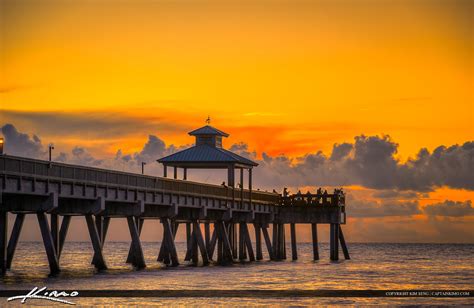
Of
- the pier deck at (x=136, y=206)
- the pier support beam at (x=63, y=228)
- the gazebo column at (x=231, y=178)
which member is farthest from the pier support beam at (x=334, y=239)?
the pier support beam at (x=63, y=228)

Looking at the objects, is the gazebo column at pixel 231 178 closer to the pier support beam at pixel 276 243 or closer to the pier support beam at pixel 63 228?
the pier support beam at pixel 276 243

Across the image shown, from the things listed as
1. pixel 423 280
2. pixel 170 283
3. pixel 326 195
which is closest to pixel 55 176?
pixel 170 283

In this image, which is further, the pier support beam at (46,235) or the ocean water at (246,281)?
the pier support beam at (46,235)

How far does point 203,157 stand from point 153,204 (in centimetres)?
1904

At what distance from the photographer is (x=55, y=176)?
56.4 meters

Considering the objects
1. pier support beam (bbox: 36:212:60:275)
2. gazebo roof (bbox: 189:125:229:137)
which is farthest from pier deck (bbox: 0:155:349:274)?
gazebo roof (bbox: 189:125:229:137)

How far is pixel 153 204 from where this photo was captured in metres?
69.6

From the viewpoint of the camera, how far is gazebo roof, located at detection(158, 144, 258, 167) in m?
87.9

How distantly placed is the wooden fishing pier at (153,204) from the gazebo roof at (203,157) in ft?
0.27

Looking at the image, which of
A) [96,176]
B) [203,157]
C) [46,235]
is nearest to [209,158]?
[203,157]

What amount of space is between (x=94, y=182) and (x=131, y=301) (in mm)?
16489

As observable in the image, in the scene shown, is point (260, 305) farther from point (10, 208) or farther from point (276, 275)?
point (276, 275)

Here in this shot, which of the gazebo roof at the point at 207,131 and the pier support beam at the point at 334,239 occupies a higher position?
the gazebo roof at the point at 207,131

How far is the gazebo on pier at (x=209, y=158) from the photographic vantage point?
8788 centimetres
